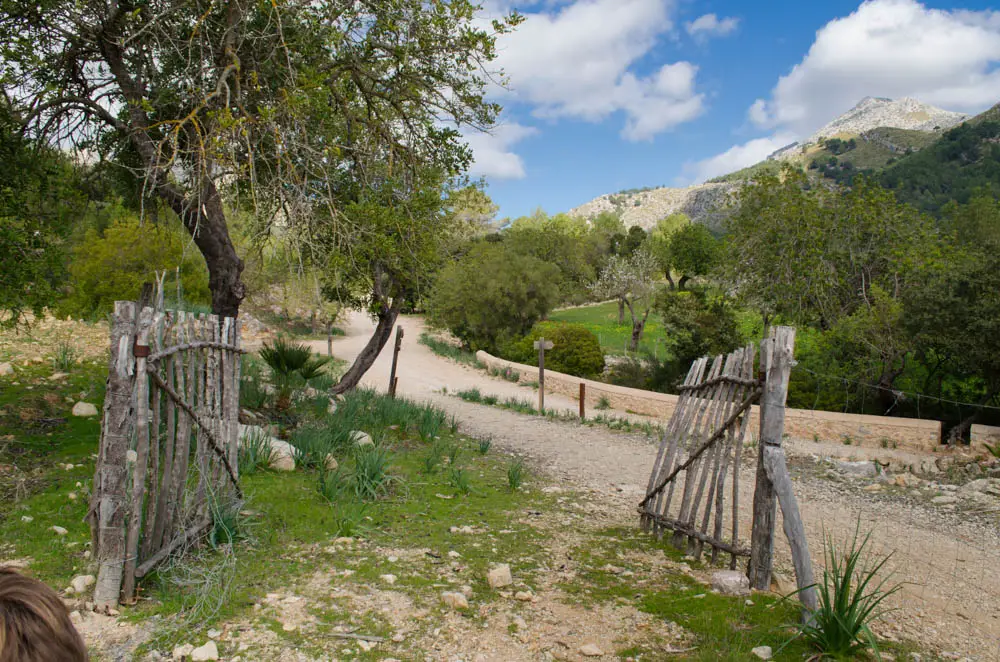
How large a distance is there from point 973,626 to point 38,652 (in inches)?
189

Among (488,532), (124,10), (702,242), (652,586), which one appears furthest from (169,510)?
(702,242)

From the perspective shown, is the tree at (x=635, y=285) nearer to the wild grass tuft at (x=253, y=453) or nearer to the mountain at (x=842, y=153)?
the wild grass tuft at (x=253, y=453)

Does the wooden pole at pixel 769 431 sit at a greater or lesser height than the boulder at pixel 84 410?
greater

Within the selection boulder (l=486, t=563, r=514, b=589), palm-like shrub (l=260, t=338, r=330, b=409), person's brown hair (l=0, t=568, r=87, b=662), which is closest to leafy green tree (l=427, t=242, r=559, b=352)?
palm-like shrub (l=260, t=338, r=330, b=409)

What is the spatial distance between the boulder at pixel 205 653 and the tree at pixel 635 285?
22.5 m

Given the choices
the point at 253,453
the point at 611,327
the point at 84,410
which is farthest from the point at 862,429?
the point at 611,327

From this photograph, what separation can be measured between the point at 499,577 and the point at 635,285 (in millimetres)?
25434

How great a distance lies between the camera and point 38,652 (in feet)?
3.09

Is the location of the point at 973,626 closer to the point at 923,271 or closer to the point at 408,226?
the point at 408,226

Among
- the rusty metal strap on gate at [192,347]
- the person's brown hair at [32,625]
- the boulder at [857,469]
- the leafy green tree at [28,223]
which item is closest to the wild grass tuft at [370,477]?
the rusty metal strap on gate at [192,347]

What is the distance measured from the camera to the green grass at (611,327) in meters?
25.5

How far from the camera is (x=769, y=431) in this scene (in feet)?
12.6

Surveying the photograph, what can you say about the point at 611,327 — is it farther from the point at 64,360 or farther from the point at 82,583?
the point at 82,583

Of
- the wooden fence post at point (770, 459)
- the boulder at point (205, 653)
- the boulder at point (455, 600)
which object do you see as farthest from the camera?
the wooden fence post at point (770, 459)
